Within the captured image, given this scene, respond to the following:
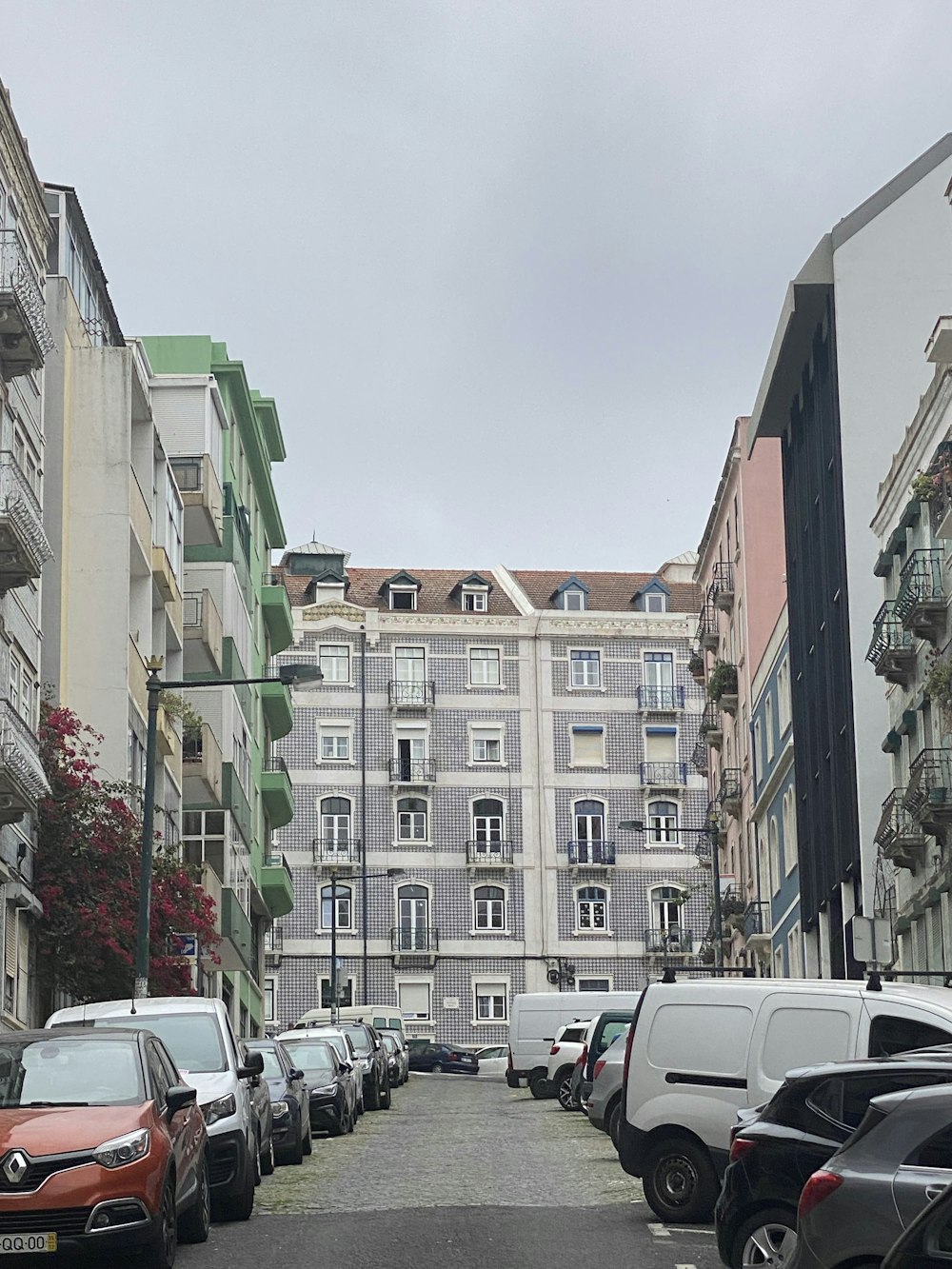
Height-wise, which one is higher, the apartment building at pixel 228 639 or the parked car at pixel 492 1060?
the apartment building at pixel 228 639

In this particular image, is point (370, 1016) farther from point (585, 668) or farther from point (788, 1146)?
point (788, 1146)

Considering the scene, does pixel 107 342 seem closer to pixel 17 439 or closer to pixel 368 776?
pixel 17 439

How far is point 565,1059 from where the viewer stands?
42375mm

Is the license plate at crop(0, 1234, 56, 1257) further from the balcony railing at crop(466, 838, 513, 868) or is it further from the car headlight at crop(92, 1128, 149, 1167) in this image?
the balcony railing at crop(466, 838, 513, 868)

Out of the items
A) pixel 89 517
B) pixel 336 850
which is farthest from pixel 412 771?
pixel 89 517

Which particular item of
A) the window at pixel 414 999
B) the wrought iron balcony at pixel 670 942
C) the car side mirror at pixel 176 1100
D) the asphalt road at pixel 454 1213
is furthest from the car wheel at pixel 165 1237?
the wrought iron balcony at pixel 670 942

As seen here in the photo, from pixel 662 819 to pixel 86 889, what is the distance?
197 ft

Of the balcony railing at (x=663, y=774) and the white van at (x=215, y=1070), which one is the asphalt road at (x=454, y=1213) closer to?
the white van at (x=215, y=1070)

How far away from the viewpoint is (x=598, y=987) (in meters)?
89.4

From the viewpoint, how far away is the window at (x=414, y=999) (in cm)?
8925

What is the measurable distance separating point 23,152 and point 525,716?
61595mm

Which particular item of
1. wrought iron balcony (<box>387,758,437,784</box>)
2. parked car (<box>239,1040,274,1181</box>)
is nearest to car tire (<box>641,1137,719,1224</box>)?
parked car (<box>239,1040,274,1181</box>)

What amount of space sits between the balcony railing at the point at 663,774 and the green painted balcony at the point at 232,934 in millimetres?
37622

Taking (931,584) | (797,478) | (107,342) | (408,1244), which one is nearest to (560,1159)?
(408,1244)
